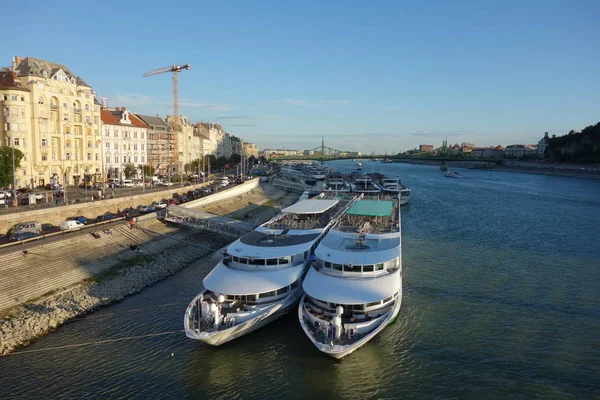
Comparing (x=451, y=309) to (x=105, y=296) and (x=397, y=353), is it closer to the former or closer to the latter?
(x=397, y=353)

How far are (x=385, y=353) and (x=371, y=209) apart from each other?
721 inches

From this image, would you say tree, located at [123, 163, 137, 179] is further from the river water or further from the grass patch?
the river water

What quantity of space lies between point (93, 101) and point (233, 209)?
932 inches

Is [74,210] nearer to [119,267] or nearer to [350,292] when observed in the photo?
[119,267]

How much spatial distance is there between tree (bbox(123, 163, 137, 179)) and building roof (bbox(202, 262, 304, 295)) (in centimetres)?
4954

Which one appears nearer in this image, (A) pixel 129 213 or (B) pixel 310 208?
(B) pixel 310 208

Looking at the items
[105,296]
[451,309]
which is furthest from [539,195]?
[105,296]

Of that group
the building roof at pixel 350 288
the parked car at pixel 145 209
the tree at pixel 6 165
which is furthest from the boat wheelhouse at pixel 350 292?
the tree at pixel 6 165

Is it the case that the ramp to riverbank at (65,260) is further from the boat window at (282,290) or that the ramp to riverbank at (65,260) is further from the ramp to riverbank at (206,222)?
the boat window at (282,290)

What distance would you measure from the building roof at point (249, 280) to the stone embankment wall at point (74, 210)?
20496 millimetres

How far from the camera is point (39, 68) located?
169 feet

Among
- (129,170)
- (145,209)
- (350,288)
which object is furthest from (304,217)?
(129,170)

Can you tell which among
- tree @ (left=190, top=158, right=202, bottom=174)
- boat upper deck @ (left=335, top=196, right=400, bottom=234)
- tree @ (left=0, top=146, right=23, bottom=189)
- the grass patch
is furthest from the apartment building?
tree @ (left=190, top=158, right=202, bottom=174)

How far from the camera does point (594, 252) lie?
1602 inches
